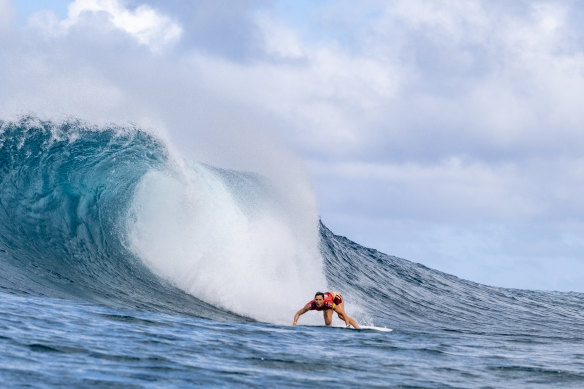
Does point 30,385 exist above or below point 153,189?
below

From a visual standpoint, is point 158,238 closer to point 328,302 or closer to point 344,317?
point 328,302

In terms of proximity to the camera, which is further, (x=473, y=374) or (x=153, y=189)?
(x=153, y=189)

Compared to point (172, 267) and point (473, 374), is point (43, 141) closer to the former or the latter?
point (172, 267)

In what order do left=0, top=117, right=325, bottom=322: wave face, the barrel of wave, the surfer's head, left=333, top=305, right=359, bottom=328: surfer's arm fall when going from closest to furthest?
left=333, top=305, right=359, bottom=328: surfer's arm
the surfer's head
left=0, top=117, right=325, bottom=322: wave face
the barrel of wave

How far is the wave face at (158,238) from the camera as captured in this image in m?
13.4

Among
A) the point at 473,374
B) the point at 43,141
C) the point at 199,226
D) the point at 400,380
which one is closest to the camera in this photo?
the point at 400,380

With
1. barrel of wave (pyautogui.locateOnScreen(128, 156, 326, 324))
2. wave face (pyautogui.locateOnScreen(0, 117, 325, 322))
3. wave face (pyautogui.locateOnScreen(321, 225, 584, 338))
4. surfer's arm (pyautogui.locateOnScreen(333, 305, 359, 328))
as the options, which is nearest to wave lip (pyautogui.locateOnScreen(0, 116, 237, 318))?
wave face (pyautogui.locateOnScreen(0, 117, 325, 322))

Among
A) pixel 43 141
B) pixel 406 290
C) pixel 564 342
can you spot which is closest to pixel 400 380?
pixel 564 342

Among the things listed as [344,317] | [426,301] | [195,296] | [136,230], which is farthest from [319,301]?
[426,301]

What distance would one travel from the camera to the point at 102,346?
732 cm

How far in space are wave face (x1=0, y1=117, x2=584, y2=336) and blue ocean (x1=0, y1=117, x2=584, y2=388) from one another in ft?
0.14

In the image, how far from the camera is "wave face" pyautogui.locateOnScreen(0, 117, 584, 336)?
43.8 feet

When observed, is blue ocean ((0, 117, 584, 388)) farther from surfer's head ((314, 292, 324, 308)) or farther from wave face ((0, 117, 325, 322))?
surfer's head ((314, 292, 324, 308))

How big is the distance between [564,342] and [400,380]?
6196mm
